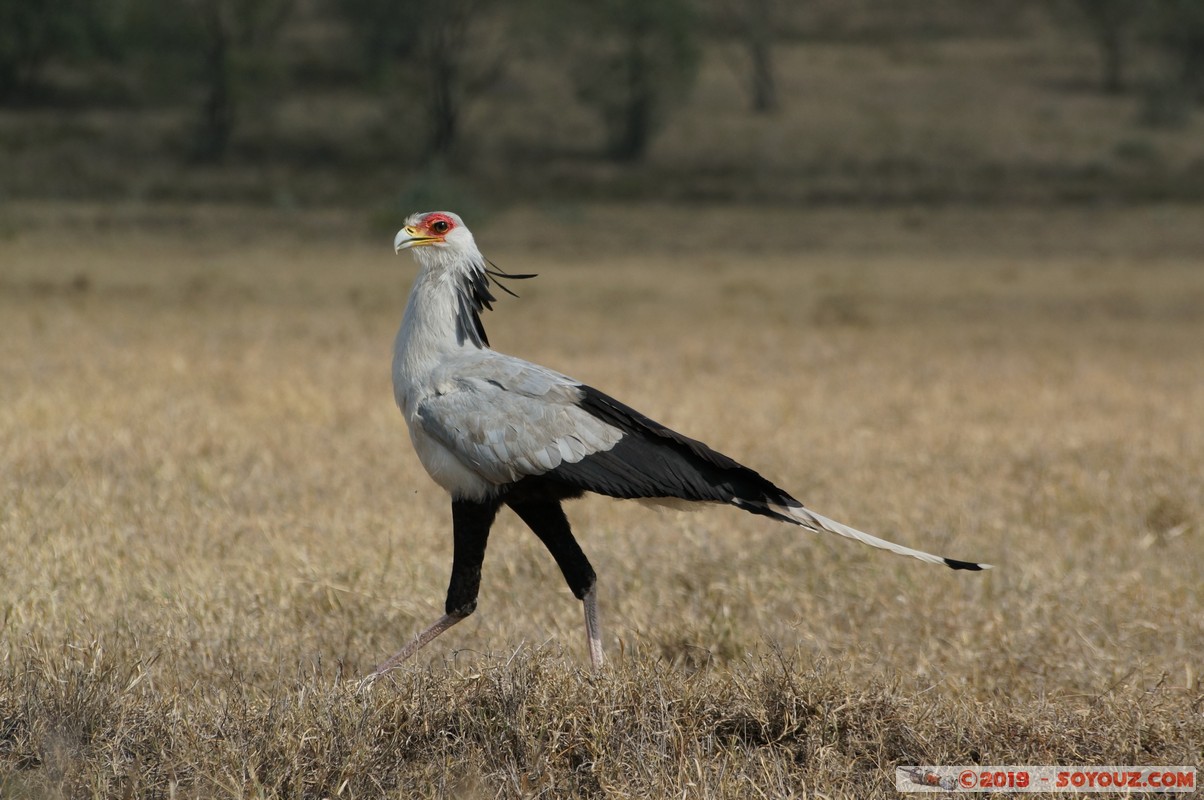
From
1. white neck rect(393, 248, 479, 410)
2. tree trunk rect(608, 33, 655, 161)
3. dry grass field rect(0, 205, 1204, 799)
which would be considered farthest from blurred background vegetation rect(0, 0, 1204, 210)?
white neck rect(393, 248, 479, 410)

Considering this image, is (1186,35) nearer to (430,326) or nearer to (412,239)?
(412,239)

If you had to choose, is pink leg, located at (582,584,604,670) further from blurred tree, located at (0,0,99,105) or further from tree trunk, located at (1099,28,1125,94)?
tree trunk, located at (1099,28,1125,94)

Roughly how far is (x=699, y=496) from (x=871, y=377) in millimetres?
8404

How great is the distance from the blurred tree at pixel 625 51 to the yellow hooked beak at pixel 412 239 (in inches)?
1661

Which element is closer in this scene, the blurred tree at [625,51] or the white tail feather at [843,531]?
the white tail feather at [843,531]

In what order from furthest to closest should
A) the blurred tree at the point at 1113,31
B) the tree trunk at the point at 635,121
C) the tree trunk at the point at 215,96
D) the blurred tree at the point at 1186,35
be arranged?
the blurred tree at the point at 1113,31 < the blurred tree at the point at 1186,35 < the tree trunk at the point at 635,121 < the tree trunk at the point at 215,96

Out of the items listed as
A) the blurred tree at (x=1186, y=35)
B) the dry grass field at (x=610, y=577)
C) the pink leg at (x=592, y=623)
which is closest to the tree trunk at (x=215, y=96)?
the dry grass field at (x=610, y=577)

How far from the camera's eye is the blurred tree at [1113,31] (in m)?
55.6

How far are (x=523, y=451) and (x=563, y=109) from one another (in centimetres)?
4814

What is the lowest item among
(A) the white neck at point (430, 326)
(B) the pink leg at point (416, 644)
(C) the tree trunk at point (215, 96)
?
(B) the pink leg at point (416, 644)

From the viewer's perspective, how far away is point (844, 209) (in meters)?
35.9

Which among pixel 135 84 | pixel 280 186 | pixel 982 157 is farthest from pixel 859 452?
pixel 135 84

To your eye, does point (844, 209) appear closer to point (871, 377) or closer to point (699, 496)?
point (871, 377)

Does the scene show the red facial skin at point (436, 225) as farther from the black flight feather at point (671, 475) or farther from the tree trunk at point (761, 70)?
the tree trunk at point (761, 70)
